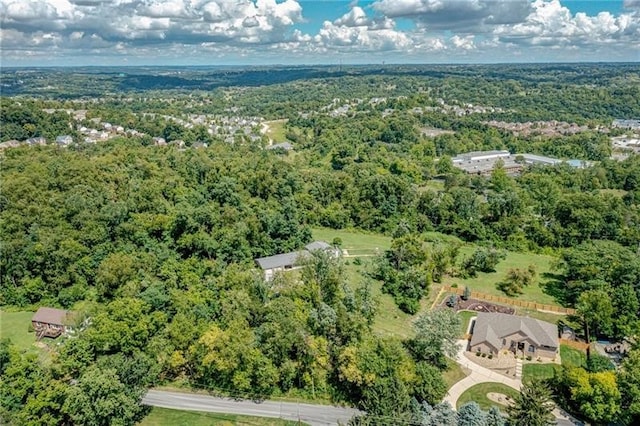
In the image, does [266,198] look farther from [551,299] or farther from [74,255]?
[551,299]

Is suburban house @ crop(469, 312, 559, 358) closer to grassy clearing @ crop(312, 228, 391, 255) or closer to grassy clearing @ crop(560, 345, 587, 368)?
grassy clearing @ crop(560, 345, 587, 368)

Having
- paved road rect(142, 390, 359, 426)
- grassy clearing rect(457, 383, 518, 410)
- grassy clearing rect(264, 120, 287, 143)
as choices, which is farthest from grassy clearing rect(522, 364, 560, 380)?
grassy clearing rect(264, 120, 287, 143)

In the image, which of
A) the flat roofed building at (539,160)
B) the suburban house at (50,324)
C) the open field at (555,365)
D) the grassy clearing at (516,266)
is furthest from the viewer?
the flat roofed building at (539,160)

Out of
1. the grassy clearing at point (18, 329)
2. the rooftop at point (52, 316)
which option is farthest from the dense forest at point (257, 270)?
the rooftop at point (52, 316)

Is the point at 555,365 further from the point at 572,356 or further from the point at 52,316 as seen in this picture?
the point at 52,316

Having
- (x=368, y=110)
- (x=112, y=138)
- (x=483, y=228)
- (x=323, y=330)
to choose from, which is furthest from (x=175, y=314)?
(x=368, y=110)

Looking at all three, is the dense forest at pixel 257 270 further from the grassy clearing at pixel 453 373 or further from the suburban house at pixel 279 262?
the suburban house at pixel 279 262

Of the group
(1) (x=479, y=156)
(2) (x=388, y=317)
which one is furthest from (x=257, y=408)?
(1) (x=479, y=156)

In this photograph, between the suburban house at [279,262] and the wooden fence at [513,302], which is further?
the suburban house at [279,262]
